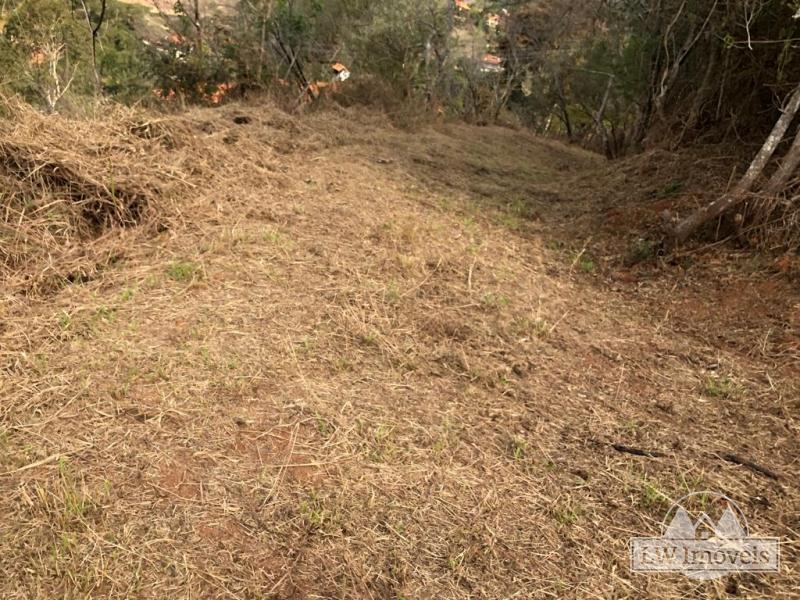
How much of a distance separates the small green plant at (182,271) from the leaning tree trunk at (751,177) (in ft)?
10.9

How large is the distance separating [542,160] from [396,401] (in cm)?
689

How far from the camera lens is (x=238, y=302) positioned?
294 cm

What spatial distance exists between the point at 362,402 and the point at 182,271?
5.07 feet

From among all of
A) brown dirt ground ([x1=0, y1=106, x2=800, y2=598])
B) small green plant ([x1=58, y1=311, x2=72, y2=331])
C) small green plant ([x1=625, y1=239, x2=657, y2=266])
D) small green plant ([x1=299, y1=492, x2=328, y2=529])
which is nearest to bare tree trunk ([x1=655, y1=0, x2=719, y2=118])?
small green plant ([x1=625, y1=239, x2=657, y2=266])

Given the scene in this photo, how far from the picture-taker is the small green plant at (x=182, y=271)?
10.2ft

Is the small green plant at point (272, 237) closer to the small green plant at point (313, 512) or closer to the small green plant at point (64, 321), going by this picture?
the small green plant at point (64, 321)

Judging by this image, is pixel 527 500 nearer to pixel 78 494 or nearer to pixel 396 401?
pixel 396 401

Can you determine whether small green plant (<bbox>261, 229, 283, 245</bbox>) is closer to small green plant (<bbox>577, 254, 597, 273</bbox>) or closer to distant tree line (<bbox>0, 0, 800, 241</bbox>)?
small green plant (<bbox>577, 254, 597, 273</bbox>)

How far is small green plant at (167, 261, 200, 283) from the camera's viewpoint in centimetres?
312

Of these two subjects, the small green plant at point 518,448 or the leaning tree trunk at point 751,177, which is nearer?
the small green plant at point 518,448

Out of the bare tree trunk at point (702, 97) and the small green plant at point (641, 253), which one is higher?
the bare tree trunk at point (702, 97)

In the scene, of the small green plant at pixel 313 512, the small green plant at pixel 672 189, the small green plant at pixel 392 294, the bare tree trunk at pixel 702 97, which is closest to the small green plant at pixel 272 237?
the small green plant at pixel 392 294

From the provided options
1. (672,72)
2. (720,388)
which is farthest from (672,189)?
(672,72)

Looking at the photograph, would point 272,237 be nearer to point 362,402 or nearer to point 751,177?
point 362,402
